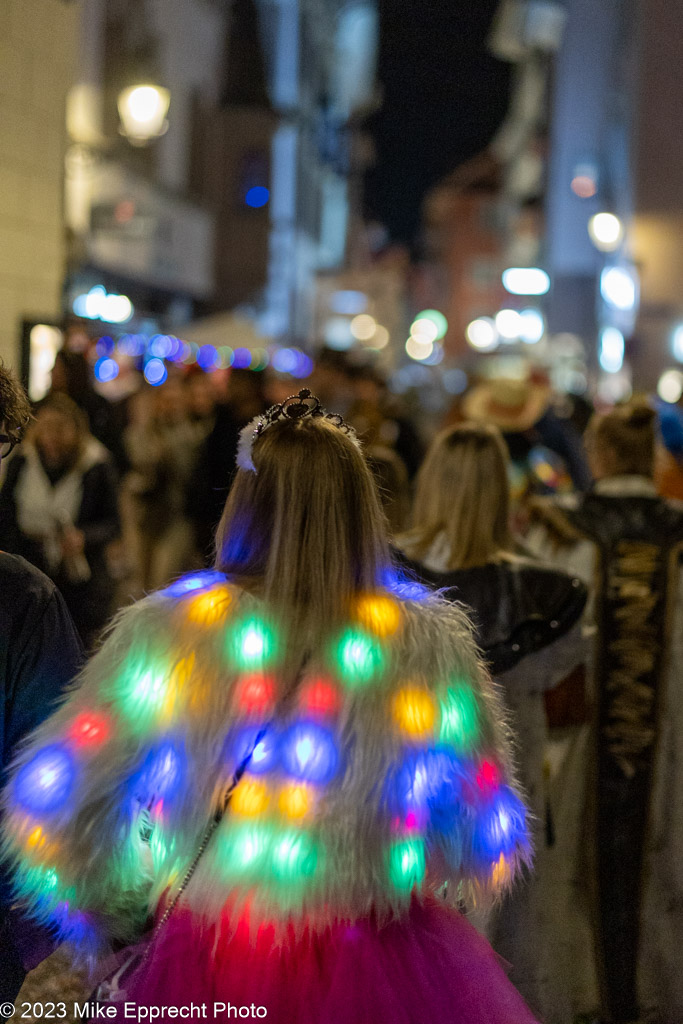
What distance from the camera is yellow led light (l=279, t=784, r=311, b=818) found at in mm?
2096

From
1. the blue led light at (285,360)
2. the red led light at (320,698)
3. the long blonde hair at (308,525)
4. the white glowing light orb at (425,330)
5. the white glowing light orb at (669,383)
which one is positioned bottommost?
the red led light at (320,698)

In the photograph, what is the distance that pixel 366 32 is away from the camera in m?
49.1

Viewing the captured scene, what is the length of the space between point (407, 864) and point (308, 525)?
70 cm

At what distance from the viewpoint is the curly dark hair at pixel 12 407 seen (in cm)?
232

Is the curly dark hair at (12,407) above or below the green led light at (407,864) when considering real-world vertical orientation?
above

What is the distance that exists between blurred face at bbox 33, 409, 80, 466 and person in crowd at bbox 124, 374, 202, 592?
3.74m

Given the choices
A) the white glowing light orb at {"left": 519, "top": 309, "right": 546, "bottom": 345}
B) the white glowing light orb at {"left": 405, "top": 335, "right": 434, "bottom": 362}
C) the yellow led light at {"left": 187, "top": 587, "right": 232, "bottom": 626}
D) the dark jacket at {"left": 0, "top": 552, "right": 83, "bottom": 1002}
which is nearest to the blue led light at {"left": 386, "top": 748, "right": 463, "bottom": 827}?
the yellow led light at {"left": 187, "top": 587, "right": 232, "bottom": 626}

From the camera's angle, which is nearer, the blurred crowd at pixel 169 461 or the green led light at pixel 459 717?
the green led light at pixel 459 717

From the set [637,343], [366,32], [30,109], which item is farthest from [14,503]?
[366,32]

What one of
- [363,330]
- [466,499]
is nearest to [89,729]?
[466,499]

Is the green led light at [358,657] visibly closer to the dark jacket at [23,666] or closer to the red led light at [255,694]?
the red led light at [255,694]

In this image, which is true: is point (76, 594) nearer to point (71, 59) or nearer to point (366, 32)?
point (71, 59)

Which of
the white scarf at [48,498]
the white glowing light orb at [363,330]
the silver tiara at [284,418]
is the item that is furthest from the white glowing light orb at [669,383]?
the white glowing light orb at [363,330]

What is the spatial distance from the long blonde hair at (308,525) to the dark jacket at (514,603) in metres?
1.39
